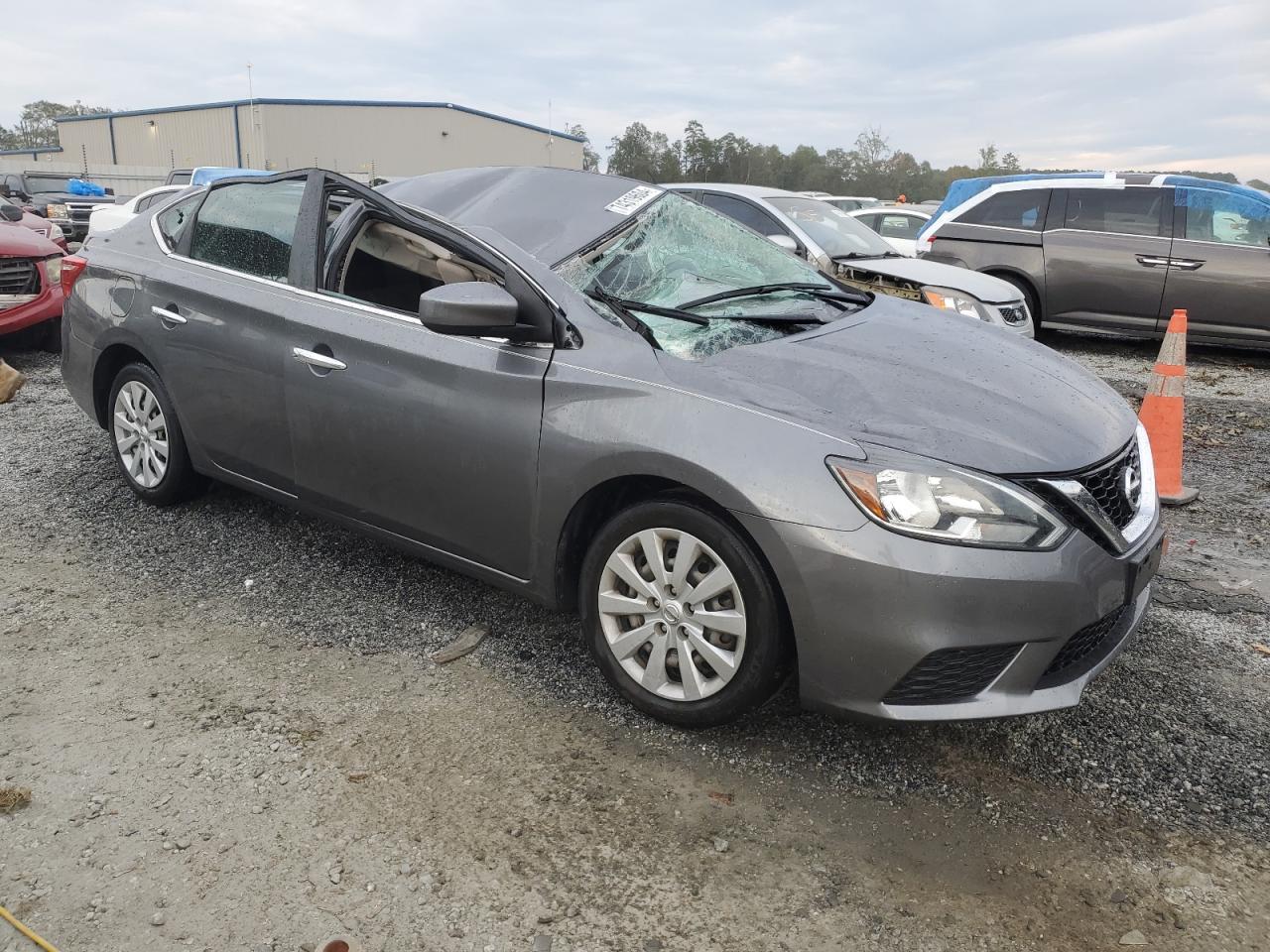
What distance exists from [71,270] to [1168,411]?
5395 millimetres

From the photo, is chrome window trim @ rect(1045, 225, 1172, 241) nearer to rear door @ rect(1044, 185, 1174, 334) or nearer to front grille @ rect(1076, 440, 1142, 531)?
rear door @ rect(1044, 185, 1174, 334)

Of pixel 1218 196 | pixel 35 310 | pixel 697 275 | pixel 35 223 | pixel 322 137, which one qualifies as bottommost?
pixel 35 310

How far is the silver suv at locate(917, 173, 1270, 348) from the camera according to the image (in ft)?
29.7

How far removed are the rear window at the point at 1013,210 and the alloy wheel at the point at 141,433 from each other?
27.4ft

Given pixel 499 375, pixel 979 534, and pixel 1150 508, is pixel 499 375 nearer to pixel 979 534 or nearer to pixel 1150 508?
pixel 979 534

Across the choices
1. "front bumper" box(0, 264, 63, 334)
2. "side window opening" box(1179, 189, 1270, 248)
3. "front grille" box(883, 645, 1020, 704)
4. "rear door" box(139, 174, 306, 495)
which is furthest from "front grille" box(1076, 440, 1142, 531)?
"front bumper" box(0, 264, 63, 334)

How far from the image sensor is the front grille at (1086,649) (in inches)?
102

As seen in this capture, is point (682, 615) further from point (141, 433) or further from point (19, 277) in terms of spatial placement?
point (19, 277)

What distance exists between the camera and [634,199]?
3.76 metres

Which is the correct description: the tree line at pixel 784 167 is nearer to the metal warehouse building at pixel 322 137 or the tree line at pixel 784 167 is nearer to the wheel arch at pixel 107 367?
the metal warehouse building at pixel 322 137

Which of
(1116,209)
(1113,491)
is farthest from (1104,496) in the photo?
(1116,209)

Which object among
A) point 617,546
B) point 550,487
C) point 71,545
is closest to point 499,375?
point 550,487

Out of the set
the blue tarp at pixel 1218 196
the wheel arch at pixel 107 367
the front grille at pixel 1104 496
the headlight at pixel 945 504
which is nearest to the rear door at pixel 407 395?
the headlight at pixel 945 504

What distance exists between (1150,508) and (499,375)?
2.01 m
